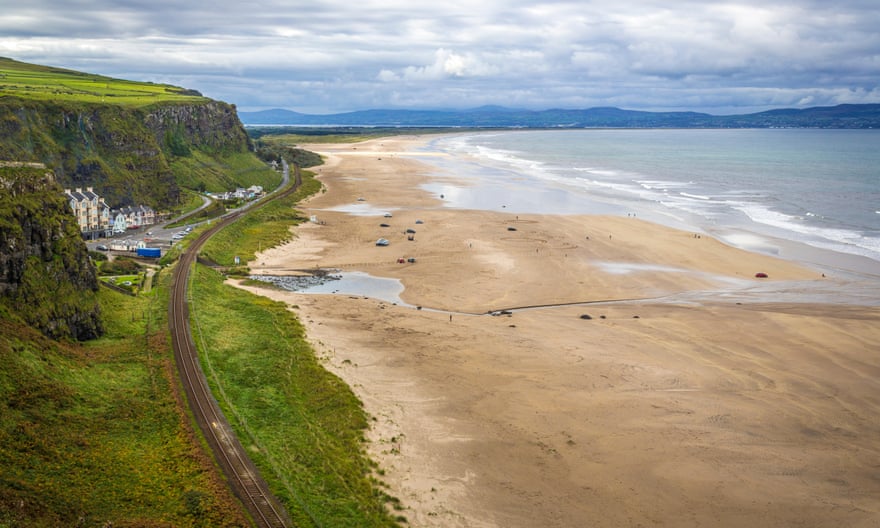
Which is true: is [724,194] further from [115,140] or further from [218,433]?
[218,433]

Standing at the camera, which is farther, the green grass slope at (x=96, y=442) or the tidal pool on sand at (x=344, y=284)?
the tidal pool on sand at (x=344, y=284)

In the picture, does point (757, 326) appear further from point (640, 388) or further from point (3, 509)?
point (3, 509)

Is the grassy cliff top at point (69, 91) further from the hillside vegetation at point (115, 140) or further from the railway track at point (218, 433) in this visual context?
the railway track at point (218, 433)

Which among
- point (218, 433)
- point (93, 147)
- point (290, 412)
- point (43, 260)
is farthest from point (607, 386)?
point (93, 147)

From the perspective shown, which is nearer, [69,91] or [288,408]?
[288,408]

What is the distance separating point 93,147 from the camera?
80000 mm

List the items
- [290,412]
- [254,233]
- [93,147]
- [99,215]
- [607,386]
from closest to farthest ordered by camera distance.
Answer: [290,412] → [607,386] → [99,215] → [254,233] → [93,147]

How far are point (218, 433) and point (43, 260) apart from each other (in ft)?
54.8

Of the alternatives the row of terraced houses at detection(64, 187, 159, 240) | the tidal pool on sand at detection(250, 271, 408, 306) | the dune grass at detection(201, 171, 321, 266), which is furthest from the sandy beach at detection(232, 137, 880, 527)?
the row of terraced houses at detection(64, 187, 159, 240)

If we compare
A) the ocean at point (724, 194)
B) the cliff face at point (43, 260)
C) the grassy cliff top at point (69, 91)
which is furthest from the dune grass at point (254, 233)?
the grassy cliff top at point (69, 91)

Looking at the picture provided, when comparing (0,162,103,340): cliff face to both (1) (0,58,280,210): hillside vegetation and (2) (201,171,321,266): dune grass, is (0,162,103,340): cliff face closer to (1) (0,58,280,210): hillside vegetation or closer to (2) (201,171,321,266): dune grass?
(2) (201,171,321,266): dune grass

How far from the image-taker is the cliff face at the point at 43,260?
112 ft

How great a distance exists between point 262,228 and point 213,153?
5194cm

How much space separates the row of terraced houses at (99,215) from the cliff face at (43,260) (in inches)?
1066
